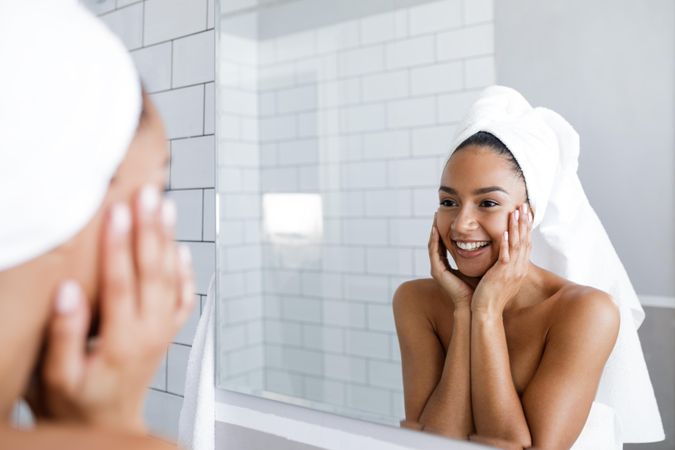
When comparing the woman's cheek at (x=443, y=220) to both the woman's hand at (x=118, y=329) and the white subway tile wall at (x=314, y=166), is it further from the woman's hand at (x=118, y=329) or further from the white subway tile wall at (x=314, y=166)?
the woman's hand at (x=118, y=329)

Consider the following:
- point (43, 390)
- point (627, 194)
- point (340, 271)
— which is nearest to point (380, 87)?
point (340, 271)

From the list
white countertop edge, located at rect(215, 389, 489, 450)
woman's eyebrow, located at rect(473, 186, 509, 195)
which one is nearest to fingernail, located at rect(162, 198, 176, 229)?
woman's eyebrow, located at rect(473, 186, 509, 195)

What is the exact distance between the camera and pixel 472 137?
2.80 ft

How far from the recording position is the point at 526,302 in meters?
0.82

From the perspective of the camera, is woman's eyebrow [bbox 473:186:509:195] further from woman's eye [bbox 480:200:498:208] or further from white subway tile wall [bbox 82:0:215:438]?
white subway tile wall [bbox 82:0:215:438]

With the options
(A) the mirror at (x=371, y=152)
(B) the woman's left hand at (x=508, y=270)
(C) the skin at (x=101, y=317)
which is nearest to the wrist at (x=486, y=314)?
(B) the woman's left hand at (x=508, y=270)

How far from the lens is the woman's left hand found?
0.80 meters

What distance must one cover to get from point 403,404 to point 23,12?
→ 2.57ft

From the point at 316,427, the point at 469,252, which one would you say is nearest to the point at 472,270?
the point at 469,252

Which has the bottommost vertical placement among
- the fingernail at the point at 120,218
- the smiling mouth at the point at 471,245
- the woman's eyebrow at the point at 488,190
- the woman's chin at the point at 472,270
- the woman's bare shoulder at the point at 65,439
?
the woman's bare shoulder at the point at 65,439

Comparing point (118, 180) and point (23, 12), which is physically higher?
point (23, 12)

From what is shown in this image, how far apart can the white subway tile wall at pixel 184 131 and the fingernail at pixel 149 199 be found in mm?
856

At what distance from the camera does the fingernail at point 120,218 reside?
15.2 inches

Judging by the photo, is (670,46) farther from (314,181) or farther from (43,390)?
(43,390)
